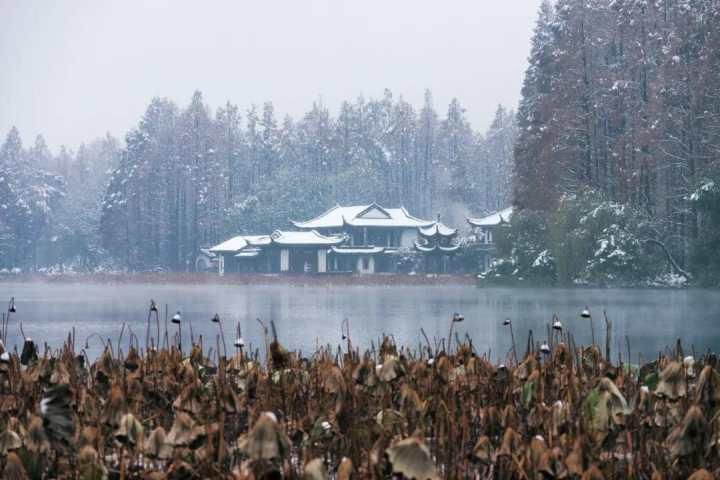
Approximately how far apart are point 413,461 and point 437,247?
6176 cm

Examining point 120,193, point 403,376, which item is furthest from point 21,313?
point 120,193

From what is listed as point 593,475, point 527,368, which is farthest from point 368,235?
point 593,475

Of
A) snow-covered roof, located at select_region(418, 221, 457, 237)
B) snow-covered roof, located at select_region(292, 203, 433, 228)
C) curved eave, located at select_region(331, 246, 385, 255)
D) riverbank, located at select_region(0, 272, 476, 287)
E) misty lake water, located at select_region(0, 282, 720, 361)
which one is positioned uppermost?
snow-covered roof, located at select_region(292, 203, 433, 228)

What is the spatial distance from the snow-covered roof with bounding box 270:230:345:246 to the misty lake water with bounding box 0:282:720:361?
24.8 metres

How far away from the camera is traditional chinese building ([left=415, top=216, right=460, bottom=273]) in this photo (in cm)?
6462

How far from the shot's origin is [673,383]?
370cm

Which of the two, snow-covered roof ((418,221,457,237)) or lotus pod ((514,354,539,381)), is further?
snow-covered roof ((418,221,457,237))

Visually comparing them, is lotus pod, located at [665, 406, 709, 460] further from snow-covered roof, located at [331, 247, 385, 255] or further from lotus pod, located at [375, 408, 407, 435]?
snow-covered roof, located at [331, 247, 385, 255]

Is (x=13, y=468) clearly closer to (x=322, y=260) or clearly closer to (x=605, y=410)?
(x=605, y=410)

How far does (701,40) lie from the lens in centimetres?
4094

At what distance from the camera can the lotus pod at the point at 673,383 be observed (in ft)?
12.1

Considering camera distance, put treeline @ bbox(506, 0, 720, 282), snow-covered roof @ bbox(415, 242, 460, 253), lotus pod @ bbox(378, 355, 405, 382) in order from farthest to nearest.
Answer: snow-covered roof @ bbox(415, 242, 460, 253)
treeline @ bbox(506, 0, 720, 282)
lotus pod @ bbox(378, 355, 405, 382)

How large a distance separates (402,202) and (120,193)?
2538 centimetres

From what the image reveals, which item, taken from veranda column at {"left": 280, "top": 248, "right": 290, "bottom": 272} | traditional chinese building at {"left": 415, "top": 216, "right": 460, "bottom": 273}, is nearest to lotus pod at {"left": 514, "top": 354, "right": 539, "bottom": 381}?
traditional chinese building at {"left": 415, "top": 216, "right": 460, "bottom": 273}
